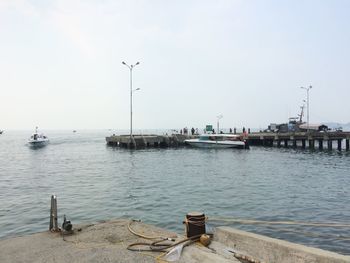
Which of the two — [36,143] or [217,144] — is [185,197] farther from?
[36,143]

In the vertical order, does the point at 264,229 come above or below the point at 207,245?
below

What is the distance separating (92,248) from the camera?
8523 millimetres

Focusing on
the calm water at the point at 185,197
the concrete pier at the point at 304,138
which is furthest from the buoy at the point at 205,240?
the concrete pier at the point at 304,138

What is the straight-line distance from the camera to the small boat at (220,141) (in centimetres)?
6000

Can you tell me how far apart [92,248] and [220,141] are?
53528 mm

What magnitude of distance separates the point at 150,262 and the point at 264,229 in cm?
785

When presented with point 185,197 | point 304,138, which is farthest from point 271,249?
point 304,138

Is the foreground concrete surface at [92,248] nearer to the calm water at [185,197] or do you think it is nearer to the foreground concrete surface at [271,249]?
the foreground concrete surface at [271,249]

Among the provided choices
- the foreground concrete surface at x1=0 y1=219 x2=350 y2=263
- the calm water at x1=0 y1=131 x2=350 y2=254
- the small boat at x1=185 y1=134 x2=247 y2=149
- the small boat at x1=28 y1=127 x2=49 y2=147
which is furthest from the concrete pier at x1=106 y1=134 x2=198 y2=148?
the foreground concrete surface at x1=0 y1=219 x2=350 y2=263

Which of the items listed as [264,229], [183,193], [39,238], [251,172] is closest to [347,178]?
[251,172]

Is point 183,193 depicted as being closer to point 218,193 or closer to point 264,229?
point 218,193

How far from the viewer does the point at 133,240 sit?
9.20 m

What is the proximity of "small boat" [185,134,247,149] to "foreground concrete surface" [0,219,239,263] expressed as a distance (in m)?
50.7

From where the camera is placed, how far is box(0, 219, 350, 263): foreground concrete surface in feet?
25.1
